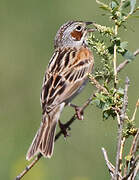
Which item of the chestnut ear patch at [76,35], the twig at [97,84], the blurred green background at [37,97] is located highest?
the twig at [97,84]

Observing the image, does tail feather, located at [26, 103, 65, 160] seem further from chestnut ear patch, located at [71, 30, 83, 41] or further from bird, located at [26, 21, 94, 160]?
chestnut ear patch, located at [71, 30, 83, 41]

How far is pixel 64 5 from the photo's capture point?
852 centimetres

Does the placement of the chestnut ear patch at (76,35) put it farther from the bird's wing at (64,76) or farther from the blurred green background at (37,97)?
the blurred green background at (37,97)

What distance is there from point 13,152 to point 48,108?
5.90 ft

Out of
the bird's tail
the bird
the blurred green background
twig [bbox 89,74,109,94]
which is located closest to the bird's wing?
the bird

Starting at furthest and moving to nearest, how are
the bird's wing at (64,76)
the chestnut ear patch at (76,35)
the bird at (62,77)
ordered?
the chestnut ear patch at (76,35), the bird's wing at (64,76), the bird at (62,77)

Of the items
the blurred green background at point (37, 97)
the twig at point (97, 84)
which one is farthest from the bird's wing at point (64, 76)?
the twig at point (97, 84)

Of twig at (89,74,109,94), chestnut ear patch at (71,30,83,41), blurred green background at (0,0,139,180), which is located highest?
twig at (89,74,109,94)

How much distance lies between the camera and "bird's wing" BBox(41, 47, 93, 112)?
182 inches

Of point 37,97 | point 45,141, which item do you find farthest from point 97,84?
point 37,97

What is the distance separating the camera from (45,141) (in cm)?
420

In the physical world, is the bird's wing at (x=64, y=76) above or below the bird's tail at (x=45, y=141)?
above

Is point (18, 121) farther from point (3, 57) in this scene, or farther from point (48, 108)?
point (48, 108)

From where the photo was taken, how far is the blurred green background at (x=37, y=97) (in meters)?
6.11
